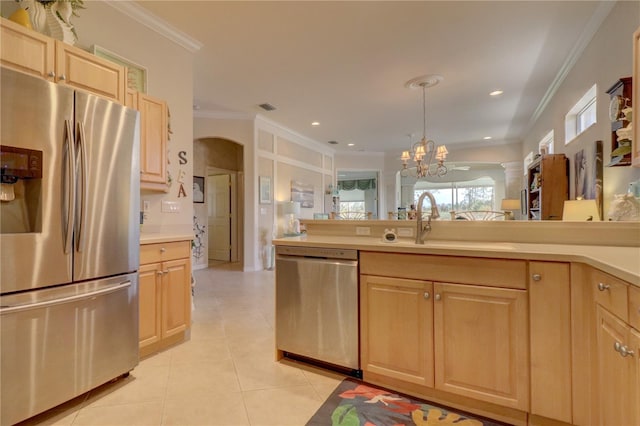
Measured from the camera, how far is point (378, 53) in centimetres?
349

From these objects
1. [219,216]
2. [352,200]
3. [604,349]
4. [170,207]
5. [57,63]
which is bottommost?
[604,349]

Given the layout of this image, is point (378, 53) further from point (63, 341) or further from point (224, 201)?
point (224, 201)

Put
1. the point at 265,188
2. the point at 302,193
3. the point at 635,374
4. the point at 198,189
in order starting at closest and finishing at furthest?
the point at 635,374 → the point at 265,188 → the point at 198,189 → the point at 302,193

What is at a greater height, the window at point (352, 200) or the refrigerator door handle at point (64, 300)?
the window at point (352, 200)

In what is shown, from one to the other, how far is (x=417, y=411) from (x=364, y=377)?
38 cm

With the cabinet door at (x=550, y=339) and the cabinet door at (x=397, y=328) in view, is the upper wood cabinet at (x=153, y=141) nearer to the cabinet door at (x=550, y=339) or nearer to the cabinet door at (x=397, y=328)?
the cabinet door at (x=397, y=328)

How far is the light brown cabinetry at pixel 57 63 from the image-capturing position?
1.69 metres

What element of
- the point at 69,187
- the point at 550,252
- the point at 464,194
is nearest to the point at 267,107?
the point at 69,187

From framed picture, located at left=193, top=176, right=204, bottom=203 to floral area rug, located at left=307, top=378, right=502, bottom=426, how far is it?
5259mm

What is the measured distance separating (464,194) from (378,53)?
757cm

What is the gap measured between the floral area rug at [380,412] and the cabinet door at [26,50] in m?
2.54

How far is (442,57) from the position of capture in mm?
3605

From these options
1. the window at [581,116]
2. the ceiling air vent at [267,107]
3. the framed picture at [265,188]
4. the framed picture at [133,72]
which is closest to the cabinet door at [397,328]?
the framed picture at [133,72]

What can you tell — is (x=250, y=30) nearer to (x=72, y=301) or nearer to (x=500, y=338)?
(x=72, y=301)
